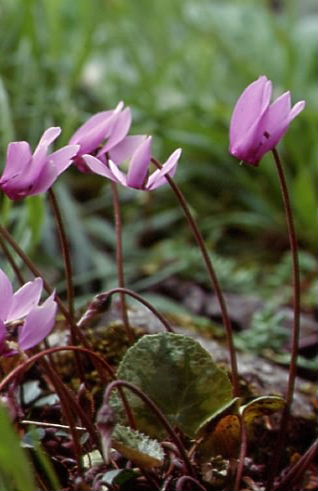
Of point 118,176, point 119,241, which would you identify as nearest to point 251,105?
point 118,176

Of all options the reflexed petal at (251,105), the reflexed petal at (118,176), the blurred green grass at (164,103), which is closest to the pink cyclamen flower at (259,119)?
the reflexed petal at (251,105)

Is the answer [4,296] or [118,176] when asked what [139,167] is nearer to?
[118,176]

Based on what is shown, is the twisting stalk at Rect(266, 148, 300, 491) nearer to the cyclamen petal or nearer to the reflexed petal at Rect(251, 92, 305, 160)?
the reflexed petal at Rect(251, 92, 305, 160)

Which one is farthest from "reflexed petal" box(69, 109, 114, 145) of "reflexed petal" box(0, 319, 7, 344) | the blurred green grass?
the blurred green grass

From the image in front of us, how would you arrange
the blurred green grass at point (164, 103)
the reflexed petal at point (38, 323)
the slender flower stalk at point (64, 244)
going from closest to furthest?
the reflexed petal at point (38, 323) < the slender flower stalk at point (64, 244) < the blurred green grass at point (164, 103)

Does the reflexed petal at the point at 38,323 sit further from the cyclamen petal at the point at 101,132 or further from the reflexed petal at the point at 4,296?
the cyclamen petal at the point at 101,132

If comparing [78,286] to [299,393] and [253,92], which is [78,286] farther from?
[253,92]
